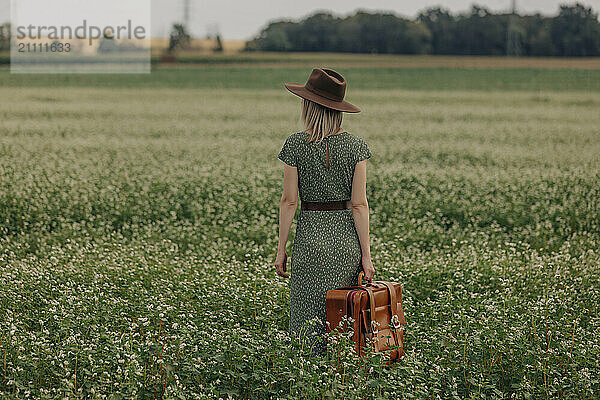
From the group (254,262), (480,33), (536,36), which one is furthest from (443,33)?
(254,262)

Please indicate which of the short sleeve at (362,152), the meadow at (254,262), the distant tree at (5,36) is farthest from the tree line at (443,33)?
the short sleeve at (362,152)

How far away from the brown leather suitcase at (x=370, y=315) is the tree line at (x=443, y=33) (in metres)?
50.2

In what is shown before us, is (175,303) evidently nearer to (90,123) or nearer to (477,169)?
(477,169)

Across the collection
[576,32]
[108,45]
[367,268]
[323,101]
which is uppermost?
[576,32]

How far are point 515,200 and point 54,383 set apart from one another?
34.3ft

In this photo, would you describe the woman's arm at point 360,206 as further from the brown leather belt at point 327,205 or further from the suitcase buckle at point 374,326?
the suitcase buckle at point 374,326

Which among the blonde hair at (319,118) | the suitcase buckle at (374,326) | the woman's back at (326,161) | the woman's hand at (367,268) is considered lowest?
the suitcase buckle at (374,326)

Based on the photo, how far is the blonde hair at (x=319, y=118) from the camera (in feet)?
20.7

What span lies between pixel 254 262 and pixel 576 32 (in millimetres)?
52796

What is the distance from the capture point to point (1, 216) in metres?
12.4

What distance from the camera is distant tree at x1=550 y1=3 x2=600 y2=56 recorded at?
5397cm

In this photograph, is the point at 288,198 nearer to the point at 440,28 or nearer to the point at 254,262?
the point at 254,262

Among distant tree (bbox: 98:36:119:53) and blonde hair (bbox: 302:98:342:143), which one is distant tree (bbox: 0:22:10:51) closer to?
distant tree (bbox: 98:36:119:53)

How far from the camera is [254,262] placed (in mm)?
10008
